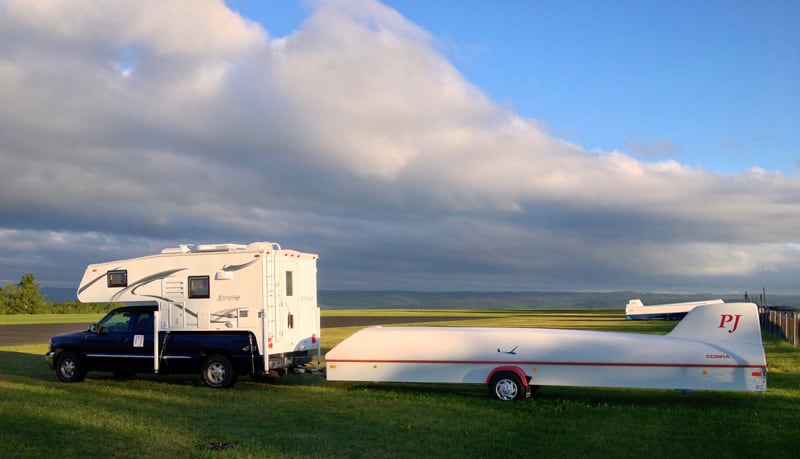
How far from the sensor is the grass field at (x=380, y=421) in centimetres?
1023

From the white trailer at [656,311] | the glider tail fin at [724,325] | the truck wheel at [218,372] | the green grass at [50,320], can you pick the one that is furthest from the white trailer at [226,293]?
the white trailer at [656,311]

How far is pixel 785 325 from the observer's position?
113 ft

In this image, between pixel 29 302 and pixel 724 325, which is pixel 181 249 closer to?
pixel 724 325

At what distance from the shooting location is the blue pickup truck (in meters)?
16.9

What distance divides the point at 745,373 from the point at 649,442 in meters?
4.19

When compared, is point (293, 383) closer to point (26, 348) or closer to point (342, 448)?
point (342, 448)

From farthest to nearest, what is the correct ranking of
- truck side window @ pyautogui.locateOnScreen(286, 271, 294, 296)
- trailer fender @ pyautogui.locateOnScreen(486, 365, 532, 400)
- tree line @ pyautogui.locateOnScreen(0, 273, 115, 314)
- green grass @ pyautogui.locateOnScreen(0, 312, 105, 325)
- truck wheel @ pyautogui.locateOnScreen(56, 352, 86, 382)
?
tree line @ pyautogui.locateOnScreen(0, 273, 115, 314) → green grass @ pyautogui.locateOnScreen(0, 312, 105, 325) → truck wheel @ pyautogui.locateOnScreen(56, 352, 86, 382) → truck side window @ pyautogui.locateOnScreen(286, 271, 294, 296) → trailer fender @ pyautogui.locateOnScreen(486, 365, 532, 400)

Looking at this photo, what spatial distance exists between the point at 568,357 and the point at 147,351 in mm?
9457

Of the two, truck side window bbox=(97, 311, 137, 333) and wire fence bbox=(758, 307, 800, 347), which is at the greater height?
truck side window bbox=(97, 311, 137, 333)

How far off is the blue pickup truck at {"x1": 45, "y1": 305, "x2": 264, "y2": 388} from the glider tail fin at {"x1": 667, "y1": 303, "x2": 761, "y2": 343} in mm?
9128

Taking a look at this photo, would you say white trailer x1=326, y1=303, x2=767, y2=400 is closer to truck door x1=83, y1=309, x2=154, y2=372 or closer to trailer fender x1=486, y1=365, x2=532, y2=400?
trailer fender x1=486, y1=365, x2=532, y2=400

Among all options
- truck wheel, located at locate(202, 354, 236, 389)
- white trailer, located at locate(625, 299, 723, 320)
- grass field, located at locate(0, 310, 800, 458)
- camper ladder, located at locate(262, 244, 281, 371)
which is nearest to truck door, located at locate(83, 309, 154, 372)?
grass field, located at locate(0, 310, 800, 458)

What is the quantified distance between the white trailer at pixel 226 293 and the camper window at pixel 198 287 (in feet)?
0.08

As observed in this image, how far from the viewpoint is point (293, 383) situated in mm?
18078
